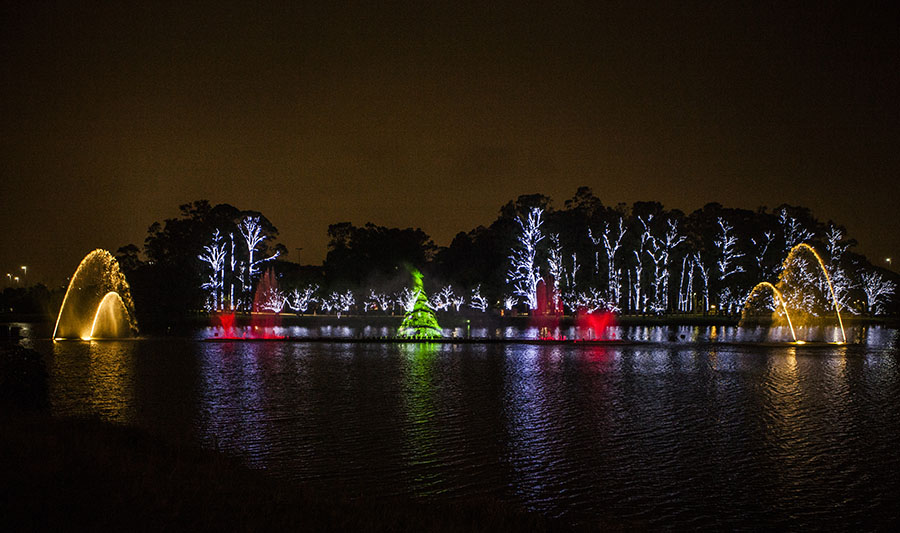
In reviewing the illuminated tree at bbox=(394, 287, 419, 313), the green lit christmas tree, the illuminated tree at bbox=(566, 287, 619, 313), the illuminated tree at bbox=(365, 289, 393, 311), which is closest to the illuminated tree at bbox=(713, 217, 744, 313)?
the illuminated tree at bbox=(566, 287, 619, 313)

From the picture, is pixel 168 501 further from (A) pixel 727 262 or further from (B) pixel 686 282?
(A) pixel 727 262

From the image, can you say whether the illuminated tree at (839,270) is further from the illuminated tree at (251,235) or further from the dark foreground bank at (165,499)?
the dark foreground bank at (165,499)

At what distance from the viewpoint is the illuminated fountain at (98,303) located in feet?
177

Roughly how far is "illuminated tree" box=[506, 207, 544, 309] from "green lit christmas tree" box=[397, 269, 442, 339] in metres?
38.9

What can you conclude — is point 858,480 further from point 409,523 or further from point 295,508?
point 295,508

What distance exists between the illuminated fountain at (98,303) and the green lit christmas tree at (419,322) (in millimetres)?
20477

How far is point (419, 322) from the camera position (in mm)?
50688

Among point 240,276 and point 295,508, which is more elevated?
point 240,276

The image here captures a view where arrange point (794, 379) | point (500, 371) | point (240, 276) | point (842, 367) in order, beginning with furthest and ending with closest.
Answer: point (240, 276) < point (842, 367) < point (500, 371) < point (794, 379)

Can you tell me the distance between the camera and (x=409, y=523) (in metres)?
8.76

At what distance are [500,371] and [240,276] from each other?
75164 mm

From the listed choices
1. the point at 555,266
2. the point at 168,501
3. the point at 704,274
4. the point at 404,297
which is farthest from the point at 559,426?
the point at 404,297

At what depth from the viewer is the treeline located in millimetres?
90000

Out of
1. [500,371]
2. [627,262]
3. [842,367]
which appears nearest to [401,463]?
[500,371]
